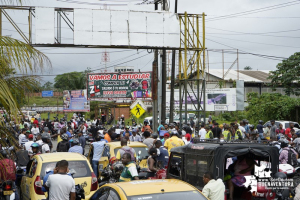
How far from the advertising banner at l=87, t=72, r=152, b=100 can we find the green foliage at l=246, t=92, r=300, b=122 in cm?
958

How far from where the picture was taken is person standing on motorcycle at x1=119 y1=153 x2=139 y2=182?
9.73 m

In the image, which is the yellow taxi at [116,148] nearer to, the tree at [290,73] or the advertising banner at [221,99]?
the tree at [290,73]

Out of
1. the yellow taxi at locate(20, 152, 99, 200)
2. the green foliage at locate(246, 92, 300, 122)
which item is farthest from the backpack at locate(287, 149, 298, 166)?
the green foliage at locate(246, 92, 300, 122)

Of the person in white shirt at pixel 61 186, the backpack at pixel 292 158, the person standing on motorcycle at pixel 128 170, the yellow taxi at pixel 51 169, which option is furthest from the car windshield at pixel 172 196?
the backpack at pixel 292 158

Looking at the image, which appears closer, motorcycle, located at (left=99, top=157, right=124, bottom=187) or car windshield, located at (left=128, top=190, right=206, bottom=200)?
car windshield, located at (left=128, top=190, right=206, bottom=200)

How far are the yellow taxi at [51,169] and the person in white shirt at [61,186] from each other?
2182 millimetres

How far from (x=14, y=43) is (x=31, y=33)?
17462mm

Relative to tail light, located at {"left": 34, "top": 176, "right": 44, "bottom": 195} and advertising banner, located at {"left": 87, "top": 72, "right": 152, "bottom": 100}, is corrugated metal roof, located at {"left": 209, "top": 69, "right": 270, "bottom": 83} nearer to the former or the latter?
advertising banner, located at {"left": 87, "top": 72, "right": 152, "bottom": 100}

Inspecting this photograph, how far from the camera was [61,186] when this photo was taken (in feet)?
26.7

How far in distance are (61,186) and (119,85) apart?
102 ft

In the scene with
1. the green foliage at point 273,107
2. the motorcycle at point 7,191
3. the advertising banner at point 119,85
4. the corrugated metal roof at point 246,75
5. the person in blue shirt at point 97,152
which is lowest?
the motorcycle at point 7,191

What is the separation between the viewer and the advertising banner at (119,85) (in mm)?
37938

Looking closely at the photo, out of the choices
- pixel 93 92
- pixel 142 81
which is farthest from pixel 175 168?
pixel 93 92

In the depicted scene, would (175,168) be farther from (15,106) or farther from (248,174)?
(15,106)
